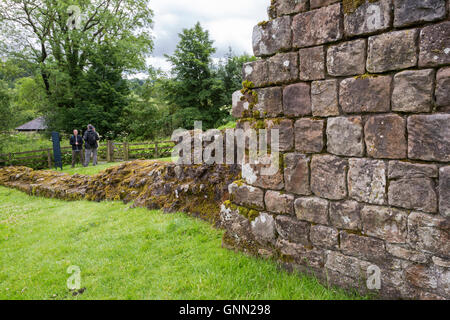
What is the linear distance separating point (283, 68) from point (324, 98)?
61 centimetres

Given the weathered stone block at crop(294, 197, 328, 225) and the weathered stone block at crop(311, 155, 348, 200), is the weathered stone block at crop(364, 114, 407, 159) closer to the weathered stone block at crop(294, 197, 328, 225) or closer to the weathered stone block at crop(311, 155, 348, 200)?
the weathered stone block at crop(311, 155, 348, 200)

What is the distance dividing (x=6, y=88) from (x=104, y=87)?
758 centimetres

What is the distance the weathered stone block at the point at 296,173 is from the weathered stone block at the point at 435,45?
1.34m

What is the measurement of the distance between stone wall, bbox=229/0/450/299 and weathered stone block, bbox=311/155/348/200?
0.01 meters

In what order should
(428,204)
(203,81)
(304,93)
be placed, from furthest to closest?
(203,81) → (304,93) → (428,204)

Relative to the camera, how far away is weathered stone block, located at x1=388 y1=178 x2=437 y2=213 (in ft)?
7.68

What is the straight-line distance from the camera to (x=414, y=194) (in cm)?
242

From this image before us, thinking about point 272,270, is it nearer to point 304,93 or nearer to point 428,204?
point 428,204

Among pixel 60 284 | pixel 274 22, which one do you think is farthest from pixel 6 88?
pixel 274 22

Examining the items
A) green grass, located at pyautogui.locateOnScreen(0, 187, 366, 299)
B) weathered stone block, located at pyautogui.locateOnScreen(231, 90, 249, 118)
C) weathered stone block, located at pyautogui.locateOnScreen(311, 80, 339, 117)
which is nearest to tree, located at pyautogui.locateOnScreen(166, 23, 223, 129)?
green grass, located at pyautogui.locateOnScreen(0, 187, 366, 299)

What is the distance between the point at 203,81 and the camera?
890 inches

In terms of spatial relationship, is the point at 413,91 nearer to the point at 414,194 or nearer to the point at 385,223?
the point at 414,194

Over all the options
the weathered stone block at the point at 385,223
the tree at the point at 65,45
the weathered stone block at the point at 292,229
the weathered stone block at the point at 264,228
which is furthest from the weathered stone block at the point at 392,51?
the tree at the point at 65,45

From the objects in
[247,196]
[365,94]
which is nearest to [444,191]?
[365,94]
